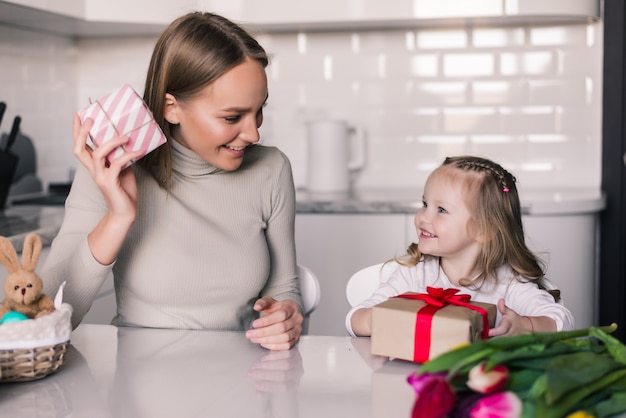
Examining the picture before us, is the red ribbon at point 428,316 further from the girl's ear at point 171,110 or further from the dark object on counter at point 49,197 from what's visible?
the dark object on counter at point 49,197

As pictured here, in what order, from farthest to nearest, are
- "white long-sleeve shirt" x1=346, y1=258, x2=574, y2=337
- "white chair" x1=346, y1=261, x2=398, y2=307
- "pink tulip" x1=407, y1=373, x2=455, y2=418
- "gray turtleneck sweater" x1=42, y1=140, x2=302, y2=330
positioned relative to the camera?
"white chair" x1=346, y1=261, x2=398, y2=307
"gray turtleneck sweater" x1=42, y1=140, x2=302, y2=330
"white long-sleeve shirt" x1=346, y1=258, x2=574, y2=337
"pink tulip" x1=407, y1=373, x2=455, y2=418

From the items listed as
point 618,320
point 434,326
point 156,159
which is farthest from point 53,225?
point 618,320

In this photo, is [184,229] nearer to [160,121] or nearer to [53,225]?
[160,121]

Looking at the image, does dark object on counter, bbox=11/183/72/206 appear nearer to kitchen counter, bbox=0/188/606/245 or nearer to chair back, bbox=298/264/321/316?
kitchen counter, bbox=0/188/606/245

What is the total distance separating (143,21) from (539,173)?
1.61m

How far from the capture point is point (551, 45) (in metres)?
3.13

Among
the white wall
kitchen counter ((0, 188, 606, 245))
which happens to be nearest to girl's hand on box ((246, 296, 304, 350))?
kitchen counter ((0, 188, 606, 245))

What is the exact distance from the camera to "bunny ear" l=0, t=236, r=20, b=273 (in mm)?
1158

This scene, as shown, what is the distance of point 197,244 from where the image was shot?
1.67m

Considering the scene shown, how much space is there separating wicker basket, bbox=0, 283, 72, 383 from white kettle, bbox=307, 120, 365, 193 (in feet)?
6.52

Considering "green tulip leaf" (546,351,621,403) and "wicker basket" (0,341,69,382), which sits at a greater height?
"green tulip leaf" (546,351,621,403)

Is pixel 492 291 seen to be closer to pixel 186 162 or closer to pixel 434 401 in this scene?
pixel 186 162

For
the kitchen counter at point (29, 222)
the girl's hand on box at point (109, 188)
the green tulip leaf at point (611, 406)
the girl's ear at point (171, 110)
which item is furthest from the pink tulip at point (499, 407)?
the kitchen counter at point (29, 222)

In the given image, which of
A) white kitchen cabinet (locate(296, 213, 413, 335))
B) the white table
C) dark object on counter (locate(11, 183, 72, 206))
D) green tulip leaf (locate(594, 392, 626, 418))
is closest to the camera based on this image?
green tulip leaf (locate(594, 392, 626, 418))
